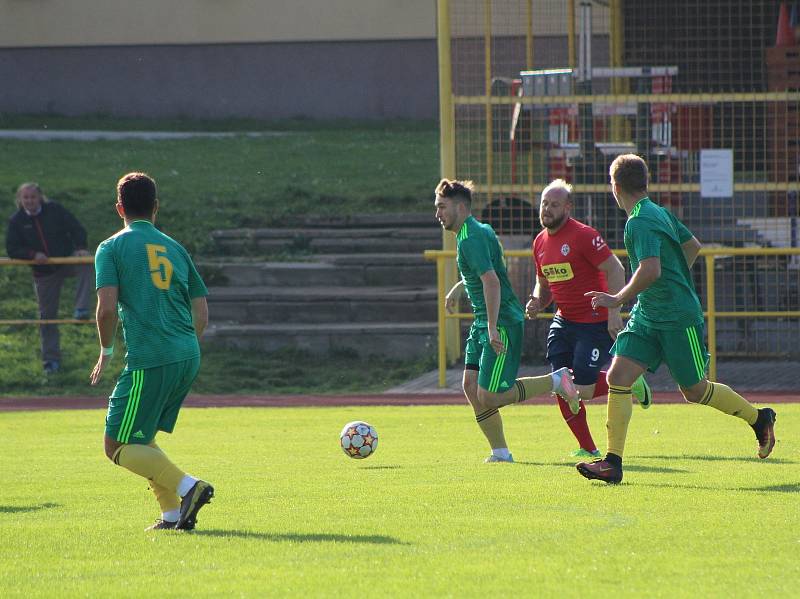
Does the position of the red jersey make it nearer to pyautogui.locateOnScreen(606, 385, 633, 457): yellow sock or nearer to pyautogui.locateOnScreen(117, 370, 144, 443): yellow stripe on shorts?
pyautogui.locateOnScreen(606, 385, 633, 457): yellow sock

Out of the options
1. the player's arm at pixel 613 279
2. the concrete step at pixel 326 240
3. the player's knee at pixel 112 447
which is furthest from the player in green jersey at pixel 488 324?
the concrete step at pixel 326 240

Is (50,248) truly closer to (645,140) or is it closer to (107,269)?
(645,140)

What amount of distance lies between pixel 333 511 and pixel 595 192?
449 inches

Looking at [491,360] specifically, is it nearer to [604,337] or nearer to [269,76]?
A: [604,337]

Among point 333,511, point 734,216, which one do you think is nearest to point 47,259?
point 734,216

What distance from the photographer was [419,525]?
22.2 ft

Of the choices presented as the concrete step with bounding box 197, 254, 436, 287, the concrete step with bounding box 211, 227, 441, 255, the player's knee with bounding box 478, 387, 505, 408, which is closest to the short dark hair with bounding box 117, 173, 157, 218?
the player's knee with bounding box 478, 387, 505, 408

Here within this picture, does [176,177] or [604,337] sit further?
[176,177]

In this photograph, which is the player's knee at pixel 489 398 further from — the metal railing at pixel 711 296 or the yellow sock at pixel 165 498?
the metal railing at pixel 711 296

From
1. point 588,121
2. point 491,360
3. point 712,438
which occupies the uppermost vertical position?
point 588,121

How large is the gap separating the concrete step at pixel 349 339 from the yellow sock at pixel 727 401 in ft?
35.5

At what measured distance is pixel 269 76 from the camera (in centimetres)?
3703

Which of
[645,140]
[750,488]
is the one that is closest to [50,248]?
[645,140]

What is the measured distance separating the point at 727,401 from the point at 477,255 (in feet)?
6.10
